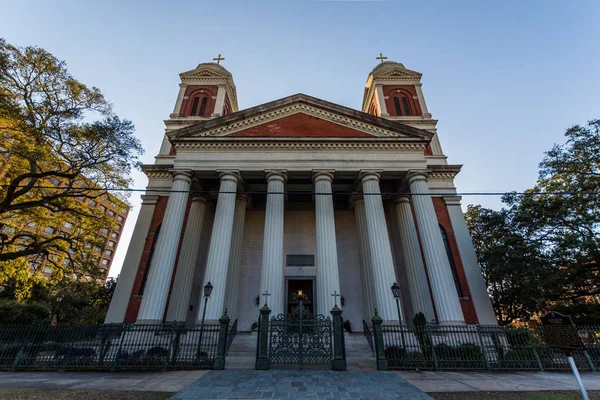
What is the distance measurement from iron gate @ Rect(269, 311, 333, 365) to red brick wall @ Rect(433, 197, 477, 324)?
36.4 feet

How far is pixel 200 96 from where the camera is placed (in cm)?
2612

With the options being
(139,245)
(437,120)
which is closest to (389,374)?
(139,245)

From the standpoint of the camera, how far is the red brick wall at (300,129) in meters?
17.8

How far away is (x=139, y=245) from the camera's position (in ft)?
59.6

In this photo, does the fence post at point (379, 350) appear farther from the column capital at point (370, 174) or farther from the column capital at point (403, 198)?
the column capital at point (403, 198)

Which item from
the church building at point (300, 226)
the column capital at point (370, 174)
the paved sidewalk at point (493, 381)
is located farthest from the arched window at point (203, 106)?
the paved sidewalk at point (493, 381)

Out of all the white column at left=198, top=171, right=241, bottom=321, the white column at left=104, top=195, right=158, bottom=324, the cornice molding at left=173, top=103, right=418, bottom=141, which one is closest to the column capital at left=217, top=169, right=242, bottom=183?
the white column at left=198, top=171, right=241, bottom=321

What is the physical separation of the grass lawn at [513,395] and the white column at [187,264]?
550 inches

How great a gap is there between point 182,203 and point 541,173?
22.7m

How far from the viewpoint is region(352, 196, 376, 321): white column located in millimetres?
15601

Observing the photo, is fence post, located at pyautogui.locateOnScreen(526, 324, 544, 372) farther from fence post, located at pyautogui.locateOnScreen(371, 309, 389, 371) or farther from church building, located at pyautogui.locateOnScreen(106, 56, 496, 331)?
fence post, located at pyautogui.locateOnScreen(371, 309, 389, 371)

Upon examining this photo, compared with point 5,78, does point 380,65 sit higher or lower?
higher

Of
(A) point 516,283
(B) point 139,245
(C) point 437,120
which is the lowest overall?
(A) point 516,283

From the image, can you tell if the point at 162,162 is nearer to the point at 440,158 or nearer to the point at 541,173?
the point at 440,158
